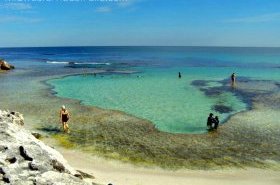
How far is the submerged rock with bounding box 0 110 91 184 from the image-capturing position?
11149mm

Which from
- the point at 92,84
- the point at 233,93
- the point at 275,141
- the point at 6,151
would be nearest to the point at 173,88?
the point at 233,93

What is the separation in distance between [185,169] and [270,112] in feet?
55.7

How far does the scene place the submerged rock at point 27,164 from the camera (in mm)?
11149

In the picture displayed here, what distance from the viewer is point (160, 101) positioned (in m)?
39.4

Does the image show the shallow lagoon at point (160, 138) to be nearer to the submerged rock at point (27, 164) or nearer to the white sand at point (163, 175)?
the white sand at point (163, 175)

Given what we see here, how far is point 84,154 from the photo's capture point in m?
21.8

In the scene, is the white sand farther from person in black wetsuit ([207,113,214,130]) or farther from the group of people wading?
person in black wetsuit ([207,113,214,130])

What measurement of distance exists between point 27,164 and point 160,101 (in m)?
28.1

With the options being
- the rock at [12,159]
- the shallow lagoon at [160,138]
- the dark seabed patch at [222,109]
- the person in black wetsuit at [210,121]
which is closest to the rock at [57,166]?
the rock at [12,159]

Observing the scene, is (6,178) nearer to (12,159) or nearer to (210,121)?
(12,159)

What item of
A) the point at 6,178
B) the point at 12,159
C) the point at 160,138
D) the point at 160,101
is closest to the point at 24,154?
the point at 12,159

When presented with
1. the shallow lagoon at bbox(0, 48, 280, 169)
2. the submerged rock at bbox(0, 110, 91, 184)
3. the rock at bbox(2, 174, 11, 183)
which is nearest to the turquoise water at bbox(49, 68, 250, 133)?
the shallow lagoon at bbox(0, 48, 280, 169)

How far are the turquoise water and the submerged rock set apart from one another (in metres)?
15.1

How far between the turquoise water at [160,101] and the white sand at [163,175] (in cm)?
788
